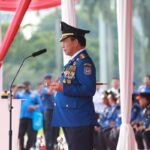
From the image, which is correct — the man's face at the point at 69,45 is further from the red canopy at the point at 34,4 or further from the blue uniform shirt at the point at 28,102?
the blue uniform shirt at the point at 28,102

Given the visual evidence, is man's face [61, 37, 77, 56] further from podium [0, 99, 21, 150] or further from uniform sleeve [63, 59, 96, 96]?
podium [0, 99, 21, 150]

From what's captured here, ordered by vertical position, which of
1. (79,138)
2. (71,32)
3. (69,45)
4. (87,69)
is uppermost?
(71,32)

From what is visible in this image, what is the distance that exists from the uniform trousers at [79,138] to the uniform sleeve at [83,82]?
37 cm

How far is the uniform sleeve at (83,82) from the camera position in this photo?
7.57 m

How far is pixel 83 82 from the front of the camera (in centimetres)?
759

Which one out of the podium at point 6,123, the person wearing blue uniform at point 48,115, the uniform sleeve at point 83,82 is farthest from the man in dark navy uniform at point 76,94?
the person wearing blue uniform at point 48,115

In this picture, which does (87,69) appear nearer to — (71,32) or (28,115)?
(71,32)

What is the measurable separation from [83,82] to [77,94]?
0.13m

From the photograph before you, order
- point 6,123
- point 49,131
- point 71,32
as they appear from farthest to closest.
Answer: point 49,131 → point 6,123 → point 71,32

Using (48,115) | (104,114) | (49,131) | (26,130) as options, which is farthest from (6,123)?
(26,130)

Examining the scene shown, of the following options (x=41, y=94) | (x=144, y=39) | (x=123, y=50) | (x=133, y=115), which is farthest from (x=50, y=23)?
(x=123, y=50)

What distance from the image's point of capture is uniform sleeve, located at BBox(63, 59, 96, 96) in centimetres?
757

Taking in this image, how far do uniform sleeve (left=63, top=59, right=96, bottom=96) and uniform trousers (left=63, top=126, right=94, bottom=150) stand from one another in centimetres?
37

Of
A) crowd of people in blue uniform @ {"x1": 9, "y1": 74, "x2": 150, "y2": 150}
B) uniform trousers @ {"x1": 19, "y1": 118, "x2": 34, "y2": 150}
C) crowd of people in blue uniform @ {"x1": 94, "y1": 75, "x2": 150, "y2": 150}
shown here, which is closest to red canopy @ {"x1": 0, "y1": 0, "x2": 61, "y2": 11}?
crowd of people in blue uniform @ {"x1": 9, "y1": 74, "x2": 150, "y2": 150}
